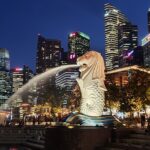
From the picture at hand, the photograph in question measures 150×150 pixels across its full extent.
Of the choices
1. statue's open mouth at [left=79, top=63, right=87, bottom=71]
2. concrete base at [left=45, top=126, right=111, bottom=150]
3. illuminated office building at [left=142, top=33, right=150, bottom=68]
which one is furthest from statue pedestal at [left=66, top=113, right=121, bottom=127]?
illuminated office building at [left=142, top=33, right=150, bottom=68]

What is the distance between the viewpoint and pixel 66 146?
65.5 feet

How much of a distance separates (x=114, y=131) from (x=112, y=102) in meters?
41.8

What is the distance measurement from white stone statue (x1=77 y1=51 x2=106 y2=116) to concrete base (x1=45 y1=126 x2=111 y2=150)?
2.97m

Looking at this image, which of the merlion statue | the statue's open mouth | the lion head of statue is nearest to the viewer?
the merlion statue

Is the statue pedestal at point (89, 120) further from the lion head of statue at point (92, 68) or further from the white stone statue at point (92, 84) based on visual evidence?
the lion head of statue at point (92, 68)

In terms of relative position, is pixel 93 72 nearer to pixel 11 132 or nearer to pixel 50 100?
pixel 11 132

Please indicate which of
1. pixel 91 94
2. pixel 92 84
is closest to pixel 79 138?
pixel 91 94

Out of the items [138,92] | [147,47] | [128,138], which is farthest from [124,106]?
[147,47]

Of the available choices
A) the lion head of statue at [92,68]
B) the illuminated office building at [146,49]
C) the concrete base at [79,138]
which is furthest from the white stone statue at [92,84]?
the illuminated office building at [146,49]

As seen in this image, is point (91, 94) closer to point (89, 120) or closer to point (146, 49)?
point (89, 120)

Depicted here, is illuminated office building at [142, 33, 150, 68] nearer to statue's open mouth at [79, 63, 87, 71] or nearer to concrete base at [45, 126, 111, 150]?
statue's open mouth at [79, 63, 87, 71]

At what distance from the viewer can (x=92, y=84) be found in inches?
922

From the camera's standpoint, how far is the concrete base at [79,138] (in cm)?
1961

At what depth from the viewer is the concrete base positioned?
772 inches
